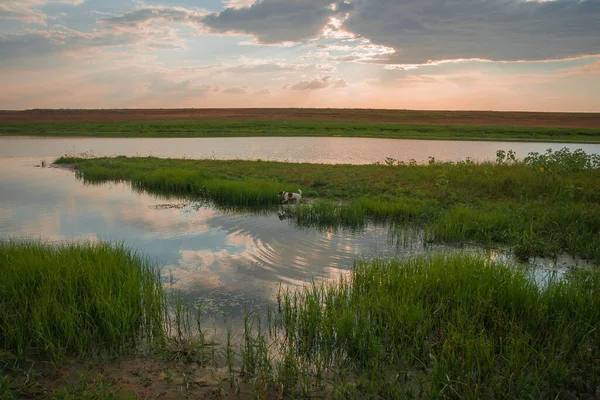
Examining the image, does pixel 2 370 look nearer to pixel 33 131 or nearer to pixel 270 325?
pixel 270 325

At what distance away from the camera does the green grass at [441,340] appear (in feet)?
12.9

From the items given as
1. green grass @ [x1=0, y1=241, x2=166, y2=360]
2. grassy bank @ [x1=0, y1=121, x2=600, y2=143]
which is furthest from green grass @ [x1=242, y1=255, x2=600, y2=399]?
grassy bank @ [x1=0, y1=121, x2=600, y2=143]

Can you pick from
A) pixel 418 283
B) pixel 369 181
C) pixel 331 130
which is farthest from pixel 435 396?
pixel 331 130

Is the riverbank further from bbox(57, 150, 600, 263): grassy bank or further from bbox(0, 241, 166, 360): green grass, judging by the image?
bbox(57, 150, 600, 263): grassy bank

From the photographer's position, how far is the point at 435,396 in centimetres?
378

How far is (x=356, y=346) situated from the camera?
15.1ft

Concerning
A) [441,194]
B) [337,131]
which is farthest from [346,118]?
[441,194]

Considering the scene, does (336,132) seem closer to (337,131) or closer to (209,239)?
(337,131)

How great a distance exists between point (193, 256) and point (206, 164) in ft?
41.8

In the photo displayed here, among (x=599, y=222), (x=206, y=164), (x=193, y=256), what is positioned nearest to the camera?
(x=193, y=256)

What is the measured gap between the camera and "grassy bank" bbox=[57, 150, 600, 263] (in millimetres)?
9180

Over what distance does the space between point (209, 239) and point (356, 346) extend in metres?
5.82

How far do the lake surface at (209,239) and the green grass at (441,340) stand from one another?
4.24ft

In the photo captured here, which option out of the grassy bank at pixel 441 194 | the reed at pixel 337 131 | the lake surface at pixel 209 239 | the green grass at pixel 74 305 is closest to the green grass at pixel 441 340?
the lake surface at pixel 209 239
